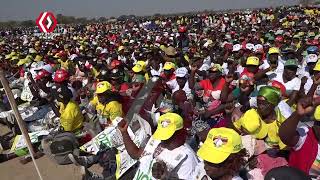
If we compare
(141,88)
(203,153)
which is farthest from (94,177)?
(203,153)

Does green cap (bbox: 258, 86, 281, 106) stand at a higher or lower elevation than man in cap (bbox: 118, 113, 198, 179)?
higher

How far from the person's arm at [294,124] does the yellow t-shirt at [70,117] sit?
4172mm

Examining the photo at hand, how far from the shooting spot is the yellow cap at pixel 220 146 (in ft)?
10.5

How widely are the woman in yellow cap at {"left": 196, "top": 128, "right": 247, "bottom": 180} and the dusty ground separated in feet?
14.2

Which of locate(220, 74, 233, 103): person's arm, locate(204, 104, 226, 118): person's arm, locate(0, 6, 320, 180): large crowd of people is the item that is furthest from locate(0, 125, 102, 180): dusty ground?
locate(220, 74, 233, 103): person's arm

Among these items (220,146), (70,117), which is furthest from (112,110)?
(220,146)

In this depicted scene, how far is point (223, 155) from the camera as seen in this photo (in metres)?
3.20

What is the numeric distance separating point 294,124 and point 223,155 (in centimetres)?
86

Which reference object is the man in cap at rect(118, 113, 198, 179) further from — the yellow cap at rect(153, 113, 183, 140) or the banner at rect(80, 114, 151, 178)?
the banner at rect(80, 114, 151, 178)

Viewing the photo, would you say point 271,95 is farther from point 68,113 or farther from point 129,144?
point 68,113

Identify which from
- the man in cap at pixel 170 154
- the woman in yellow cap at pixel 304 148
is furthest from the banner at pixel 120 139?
the woman in yellow cap at pixel 304 148

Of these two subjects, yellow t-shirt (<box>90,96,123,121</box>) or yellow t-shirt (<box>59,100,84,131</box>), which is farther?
yellow t-shirt (<box>59,100,84,131</box>)

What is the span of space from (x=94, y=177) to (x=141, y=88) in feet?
6.62

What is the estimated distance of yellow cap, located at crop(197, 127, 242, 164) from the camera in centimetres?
320
